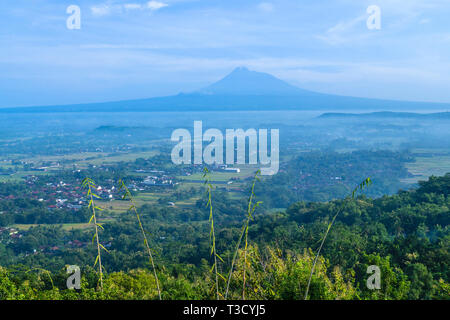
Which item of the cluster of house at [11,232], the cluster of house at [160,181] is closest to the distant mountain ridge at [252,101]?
the cluster of house at [160,181]

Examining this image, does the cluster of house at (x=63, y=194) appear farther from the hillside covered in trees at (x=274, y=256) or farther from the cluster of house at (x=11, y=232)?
the hillside covered in trees at (x=274, y=256)

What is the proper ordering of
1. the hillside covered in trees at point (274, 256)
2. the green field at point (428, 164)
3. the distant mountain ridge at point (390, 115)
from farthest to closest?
the distant mountain ridge at point (390, 115) → the green field at point (428, 164) → the hillside covered in trees at point (274, 256)

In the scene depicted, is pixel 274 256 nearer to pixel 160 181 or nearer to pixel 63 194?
pixel 63 194

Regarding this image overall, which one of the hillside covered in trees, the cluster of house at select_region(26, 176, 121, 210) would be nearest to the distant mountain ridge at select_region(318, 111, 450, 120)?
the hillside covered in trees

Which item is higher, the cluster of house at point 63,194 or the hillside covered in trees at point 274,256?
the hillside covered in trees at point 274,256

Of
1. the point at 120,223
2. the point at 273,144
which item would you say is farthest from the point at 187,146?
the point at 120,223

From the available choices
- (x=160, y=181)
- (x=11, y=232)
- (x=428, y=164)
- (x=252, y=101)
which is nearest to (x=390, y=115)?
(x=428, y=164)

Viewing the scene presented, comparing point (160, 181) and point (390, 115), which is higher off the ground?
point (390, 115)

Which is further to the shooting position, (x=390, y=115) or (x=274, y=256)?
(x=390, y=115)
